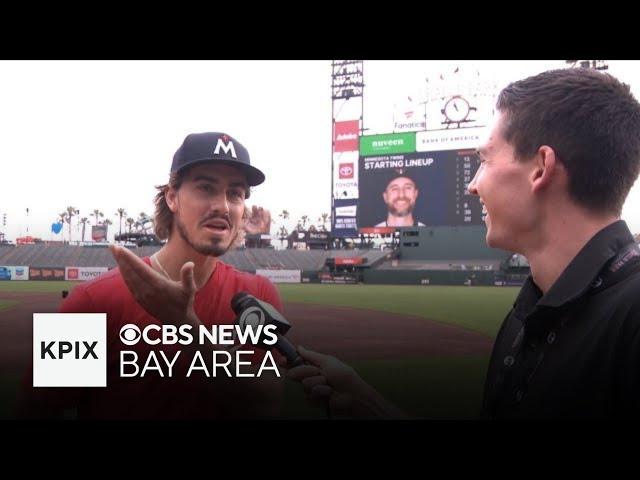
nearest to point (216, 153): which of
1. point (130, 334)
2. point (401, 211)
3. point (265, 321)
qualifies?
point (130, 334)

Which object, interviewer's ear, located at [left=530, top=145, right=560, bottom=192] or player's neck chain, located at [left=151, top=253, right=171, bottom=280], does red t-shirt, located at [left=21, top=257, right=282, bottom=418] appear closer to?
player's neck chain, located at [left=151, top=253, right=171, bottom=280]

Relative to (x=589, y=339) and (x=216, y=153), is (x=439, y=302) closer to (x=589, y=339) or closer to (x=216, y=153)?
(x=216, y=153)

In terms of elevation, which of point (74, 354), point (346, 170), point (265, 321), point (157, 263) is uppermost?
point (346, 170)

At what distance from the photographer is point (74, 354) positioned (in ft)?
9.16

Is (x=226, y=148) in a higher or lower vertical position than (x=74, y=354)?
higher

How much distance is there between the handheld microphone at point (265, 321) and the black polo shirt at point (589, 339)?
0.59 metres

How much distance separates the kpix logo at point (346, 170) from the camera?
55.2 feet

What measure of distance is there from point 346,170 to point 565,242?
15821mm

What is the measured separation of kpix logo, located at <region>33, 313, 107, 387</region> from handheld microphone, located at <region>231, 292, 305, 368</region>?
127cm

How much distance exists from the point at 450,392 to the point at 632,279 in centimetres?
356

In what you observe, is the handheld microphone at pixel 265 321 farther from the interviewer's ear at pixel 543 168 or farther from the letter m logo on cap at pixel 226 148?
the letter m logo on cap at pixel 226 148

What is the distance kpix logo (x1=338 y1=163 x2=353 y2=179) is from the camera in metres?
16.8

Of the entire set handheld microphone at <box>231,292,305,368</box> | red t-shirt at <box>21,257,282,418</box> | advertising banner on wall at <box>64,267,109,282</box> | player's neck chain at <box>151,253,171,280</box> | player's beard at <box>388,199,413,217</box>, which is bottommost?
red t-shirt at <box>21,257,282,418</box>

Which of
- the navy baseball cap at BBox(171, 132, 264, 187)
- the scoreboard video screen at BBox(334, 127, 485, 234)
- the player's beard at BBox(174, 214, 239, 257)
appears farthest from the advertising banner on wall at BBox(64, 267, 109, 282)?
the scoreboard video screen at BBox(334, 127, 485, 234)
